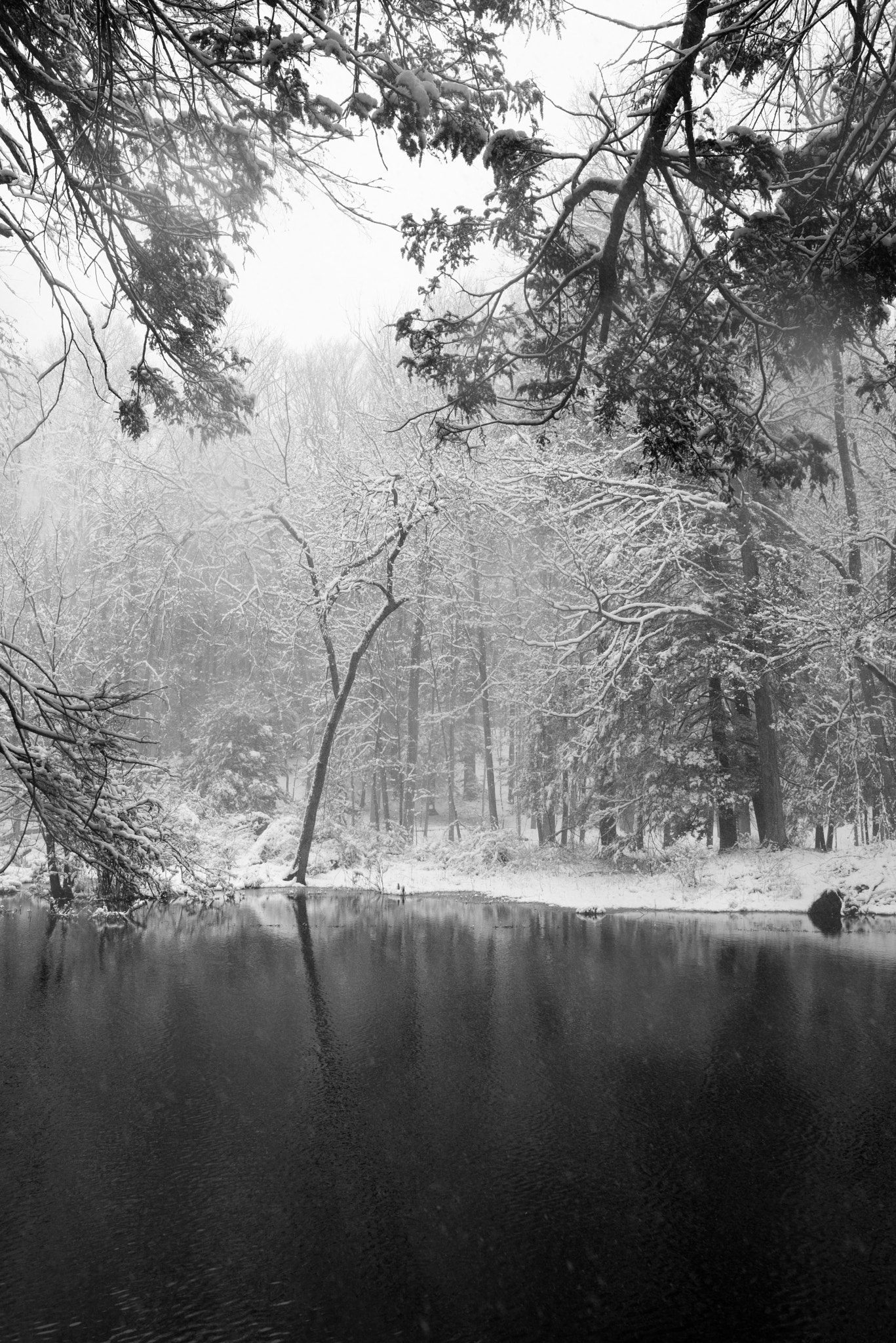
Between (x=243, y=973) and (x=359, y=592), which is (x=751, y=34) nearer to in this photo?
(x=243, y=973)

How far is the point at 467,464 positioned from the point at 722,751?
10.3 m

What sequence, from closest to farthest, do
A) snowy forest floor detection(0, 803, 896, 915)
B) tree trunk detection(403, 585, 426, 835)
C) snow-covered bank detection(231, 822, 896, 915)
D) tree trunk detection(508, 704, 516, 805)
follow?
1. snow-covered bank detection(231, 822, 896, 915)
2. snowy forest floor detection(0, 803, 896, 915)
3. tree trunk detection(508, 704, 516, 805)
4. tree trunk detection(403, 585, 426, 835)

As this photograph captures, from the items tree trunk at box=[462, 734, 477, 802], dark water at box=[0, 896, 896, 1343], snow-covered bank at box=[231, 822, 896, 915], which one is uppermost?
tree trunk at box=[462, 734, 477, 802]

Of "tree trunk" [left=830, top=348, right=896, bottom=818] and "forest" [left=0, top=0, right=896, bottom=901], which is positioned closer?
"forest" [left=0, top=0, right=896, bottom=901]

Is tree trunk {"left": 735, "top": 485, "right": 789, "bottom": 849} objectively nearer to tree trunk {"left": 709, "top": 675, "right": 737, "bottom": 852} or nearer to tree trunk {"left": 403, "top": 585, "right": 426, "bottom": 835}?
tree trunk {"left": 709, "top": 675, "right": 737, "bottom": 852}

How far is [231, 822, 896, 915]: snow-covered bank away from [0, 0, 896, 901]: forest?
3.33ft

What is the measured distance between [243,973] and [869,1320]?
10.2 metres

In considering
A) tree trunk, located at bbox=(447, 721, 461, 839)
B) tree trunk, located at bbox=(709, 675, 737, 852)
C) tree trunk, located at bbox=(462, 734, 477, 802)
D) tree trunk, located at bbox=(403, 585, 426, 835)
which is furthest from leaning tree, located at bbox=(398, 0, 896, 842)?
tree trunk, located at bbox=(462, 734, 477, 802)

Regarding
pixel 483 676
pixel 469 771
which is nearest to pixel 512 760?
pixel 483 676

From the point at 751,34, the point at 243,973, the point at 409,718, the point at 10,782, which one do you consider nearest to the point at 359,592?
the point at 409,718

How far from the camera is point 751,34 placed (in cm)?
504

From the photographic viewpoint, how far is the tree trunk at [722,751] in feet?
72.4

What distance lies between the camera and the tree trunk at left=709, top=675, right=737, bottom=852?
72.4 feet

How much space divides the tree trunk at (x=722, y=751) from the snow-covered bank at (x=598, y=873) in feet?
2.47
